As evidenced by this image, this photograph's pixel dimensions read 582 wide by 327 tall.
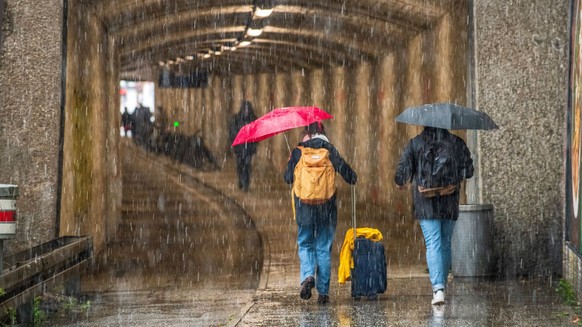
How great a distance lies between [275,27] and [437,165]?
42.4 ft

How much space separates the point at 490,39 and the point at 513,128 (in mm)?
983

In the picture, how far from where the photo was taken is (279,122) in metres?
9.47

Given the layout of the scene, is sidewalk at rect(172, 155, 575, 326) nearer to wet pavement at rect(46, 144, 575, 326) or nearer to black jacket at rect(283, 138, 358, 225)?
wet pavement at rect(46, 144, 575, 326)

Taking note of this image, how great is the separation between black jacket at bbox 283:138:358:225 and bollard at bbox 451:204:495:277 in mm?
2262

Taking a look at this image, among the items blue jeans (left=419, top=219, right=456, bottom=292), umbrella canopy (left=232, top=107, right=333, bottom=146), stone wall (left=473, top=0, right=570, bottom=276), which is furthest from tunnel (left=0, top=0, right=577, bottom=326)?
umbrella canopy (left=232, top=107, right=333, bottom=146)

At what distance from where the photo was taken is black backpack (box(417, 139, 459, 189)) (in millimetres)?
8930

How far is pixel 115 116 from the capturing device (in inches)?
766

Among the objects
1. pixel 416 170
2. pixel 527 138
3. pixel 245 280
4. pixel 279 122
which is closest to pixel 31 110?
pixel 245 280

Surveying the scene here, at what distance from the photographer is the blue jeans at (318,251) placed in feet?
31.1

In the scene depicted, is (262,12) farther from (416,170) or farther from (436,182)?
(436,182)

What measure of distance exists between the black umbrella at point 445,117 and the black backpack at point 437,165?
0.18 meters

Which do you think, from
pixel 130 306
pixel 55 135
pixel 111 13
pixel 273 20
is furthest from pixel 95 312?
pixel 273 20

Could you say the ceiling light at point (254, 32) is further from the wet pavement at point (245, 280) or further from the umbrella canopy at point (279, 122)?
the umbrella canopy at point (279, 122)

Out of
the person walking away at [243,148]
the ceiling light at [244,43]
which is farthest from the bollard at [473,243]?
the ceiling light at [244,43]
